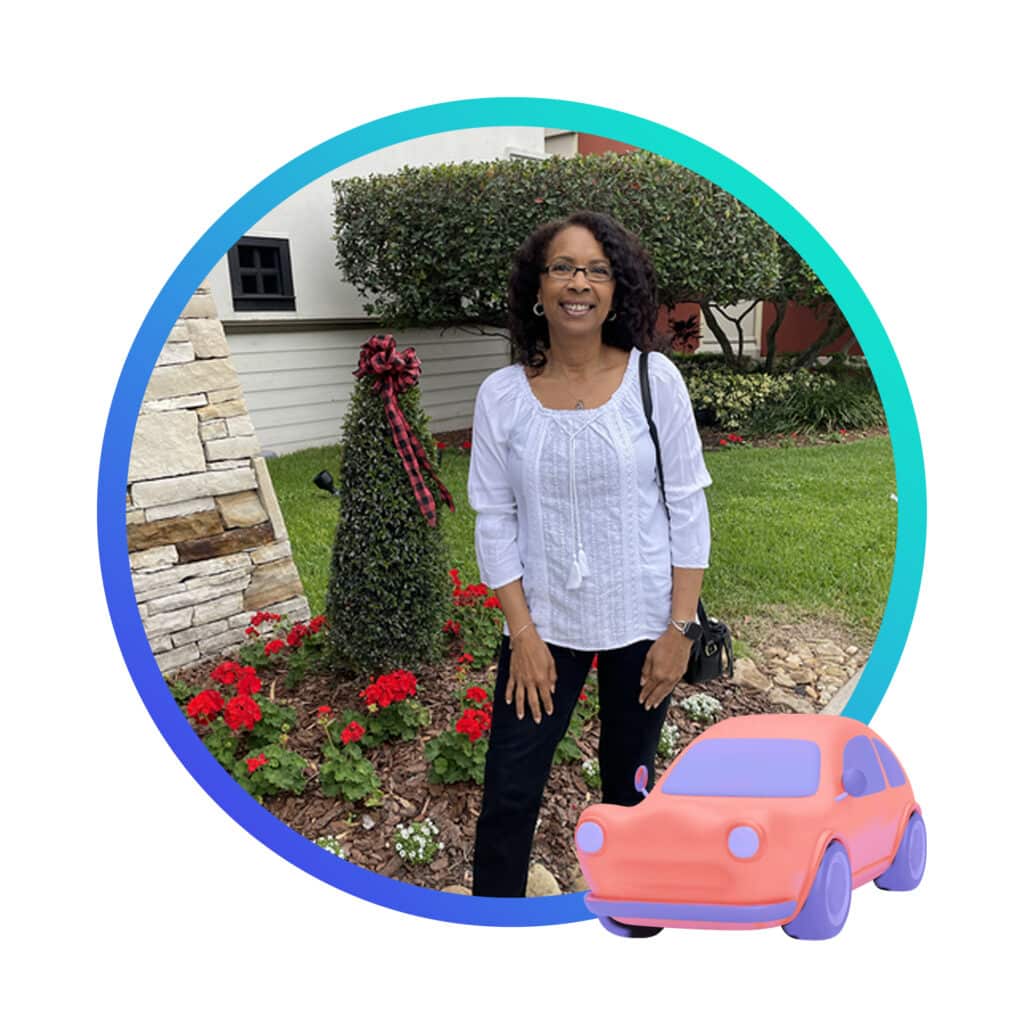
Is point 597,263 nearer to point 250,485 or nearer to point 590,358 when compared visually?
point 590,358

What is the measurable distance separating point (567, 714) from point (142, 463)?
153 cm

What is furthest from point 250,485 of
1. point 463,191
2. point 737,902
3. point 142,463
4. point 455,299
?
point 737,902

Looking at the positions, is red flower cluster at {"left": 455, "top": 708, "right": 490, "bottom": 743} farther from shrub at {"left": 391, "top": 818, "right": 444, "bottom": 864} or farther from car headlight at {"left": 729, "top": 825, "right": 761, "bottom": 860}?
car headlight at {"left": 729, "top": 825, "right": 761, "bottom": 860}

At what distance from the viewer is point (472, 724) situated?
250cm

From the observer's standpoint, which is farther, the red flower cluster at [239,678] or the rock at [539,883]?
the red flower cluster at [239,678]

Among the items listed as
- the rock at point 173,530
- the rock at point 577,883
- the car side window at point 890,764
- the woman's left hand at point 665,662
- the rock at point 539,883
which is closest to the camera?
the car side window at point 890,764

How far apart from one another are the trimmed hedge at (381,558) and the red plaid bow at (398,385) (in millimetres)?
28

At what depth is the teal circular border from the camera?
2.18 m

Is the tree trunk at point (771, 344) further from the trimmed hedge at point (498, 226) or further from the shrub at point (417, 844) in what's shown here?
the shrub at point (417, 844)

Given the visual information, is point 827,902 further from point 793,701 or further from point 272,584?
point 272,584

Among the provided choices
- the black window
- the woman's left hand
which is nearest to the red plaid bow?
the black window

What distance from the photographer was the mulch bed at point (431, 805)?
2506 mm

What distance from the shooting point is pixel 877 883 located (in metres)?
1.79

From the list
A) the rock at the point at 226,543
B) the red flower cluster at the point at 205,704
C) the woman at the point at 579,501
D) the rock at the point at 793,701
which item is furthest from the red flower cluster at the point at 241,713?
the rock at the point at 793,701
